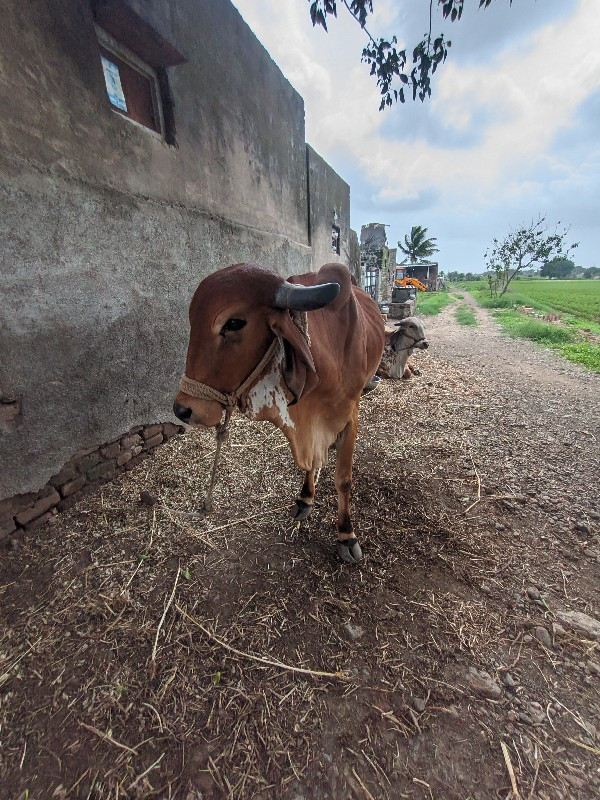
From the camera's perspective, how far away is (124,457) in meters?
3.00

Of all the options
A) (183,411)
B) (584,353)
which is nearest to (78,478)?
(183,411)

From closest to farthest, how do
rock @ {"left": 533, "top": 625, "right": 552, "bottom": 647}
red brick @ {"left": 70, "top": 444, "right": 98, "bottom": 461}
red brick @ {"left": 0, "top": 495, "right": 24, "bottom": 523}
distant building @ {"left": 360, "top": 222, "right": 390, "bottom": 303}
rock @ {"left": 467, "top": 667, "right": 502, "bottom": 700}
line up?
rock @ {"left": 467, "top": 667, "right": 502, "bottom": 700} < rock @ {"left": 533, "top": 625, "right": 552, "bottom": 647} < red brick @ {"left": 0, "top": 495, "right": 24, "bottom": 523} < red brick @ {"left": 70, "top": 444, "right": 98, "bottom": 461} < distant building @ {"left": 360, "top": 222, "right": 390, "bottom": 303}

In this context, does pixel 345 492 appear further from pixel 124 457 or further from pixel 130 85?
pixel 130 85

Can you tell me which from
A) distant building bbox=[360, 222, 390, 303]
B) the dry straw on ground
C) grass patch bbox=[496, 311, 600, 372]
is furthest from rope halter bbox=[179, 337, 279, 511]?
distant building bbox=[360, 222, 390, 303]

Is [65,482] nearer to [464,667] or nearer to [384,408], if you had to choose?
[464,667]

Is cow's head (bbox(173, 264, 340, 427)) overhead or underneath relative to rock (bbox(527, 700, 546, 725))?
overhead

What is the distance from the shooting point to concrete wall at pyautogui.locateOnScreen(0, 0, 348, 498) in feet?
6.91

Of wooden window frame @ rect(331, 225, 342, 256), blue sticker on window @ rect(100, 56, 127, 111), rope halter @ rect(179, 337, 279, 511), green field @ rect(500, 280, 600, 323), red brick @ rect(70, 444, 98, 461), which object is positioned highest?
blue sticker on window @ rect(100, 56, 127, 111)

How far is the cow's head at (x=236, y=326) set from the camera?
4.40ft

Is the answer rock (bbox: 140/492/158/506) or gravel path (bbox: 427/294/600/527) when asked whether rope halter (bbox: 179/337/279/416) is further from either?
gravel path (bbox: 427/294/600/527)

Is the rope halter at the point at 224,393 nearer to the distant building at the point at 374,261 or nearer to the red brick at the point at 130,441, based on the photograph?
the red brick at the point at 130,441

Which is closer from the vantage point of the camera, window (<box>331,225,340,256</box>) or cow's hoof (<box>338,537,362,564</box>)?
cow's hoof (<box>338,537,362,564</box>)

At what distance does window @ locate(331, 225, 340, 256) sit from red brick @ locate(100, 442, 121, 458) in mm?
6884

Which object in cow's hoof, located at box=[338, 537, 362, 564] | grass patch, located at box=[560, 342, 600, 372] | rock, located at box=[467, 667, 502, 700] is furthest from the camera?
grass patch, located at box=[560, 342, 600, 372]
